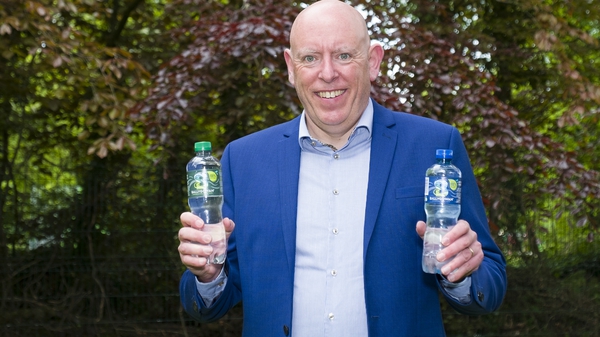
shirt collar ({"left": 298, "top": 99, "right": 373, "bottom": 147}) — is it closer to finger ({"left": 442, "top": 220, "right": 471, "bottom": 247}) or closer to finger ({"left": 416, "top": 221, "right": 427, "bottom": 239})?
finger ({"left": 416, "top": 221, "right": 427, "bottom": 239})

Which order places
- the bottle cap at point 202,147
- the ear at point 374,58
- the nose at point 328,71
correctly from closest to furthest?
the bottle cap at point 202,147, the nose at point 328,71, the ear at point 374,58

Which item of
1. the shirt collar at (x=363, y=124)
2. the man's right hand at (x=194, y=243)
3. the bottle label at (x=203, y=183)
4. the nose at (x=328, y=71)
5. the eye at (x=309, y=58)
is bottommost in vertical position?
the man's right hand at (x=194, y=243)

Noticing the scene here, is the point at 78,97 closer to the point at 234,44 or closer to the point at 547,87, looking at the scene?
the point at 234,44

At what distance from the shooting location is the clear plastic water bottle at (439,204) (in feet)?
7.28

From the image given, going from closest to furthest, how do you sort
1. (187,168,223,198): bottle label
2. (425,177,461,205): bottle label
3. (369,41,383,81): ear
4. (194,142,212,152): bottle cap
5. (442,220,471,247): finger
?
(442,220,471,247): finger < (425,177,461,205): bottle label < (187,168,223,198): bottle label < (194,142,212,152): bottle cap < (369,41,383,81): ear

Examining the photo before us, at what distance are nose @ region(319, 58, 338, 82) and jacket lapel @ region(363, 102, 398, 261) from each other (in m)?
0.25

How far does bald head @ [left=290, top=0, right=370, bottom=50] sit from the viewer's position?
270 cm

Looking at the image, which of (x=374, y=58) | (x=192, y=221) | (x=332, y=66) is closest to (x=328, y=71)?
(x=332, y=66)

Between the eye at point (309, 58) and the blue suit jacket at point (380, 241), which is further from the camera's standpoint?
the eye at point (309, 58)

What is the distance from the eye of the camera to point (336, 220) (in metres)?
2.59

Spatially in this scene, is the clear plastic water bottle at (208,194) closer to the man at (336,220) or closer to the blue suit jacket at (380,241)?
the man at (336,220)

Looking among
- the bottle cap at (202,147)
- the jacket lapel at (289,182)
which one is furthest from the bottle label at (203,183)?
the jacket lapel at (289,182)

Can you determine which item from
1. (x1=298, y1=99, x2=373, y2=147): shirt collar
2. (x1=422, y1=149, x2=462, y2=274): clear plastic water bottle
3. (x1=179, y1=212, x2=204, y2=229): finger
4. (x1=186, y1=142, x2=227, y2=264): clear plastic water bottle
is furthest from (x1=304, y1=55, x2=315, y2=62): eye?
(x1=179, y1=212, x2=204, y2=229): finger

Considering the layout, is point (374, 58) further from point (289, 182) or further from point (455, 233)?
point (455, 233)
